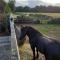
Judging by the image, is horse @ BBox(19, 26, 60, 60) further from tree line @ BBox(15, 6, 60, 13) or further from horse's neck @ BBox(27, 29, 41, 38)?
tree line @ BBox(15, 6, 60, 13)

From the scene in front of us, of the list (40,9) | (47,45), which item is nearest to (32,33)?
(47,45)

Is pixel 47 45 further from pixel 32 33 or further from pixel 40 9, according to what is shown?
pixel 40 9

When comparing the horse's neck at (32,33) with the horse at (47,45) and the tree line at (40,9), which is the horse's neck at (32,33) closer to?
the horse at (47,45)

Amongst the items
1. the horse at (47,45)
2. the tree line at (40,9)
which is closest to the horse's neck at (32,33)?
the horse at (47,45)

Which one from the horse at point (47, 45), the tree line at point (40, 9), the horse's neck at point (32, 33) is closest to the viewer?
the horse at point (47, 45)

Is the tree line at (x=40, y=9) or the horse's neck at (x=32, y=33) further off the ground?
the horse's neck at (x=32, y=33)

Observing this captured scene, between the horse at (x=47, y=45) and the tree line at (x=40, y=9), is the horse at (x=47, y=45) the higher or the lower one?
the higher one

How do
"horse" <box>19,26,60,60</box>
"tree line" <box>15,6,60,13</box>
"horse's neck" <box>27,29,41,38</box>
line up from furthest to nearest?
"tree line" <box>15,6,60,13</box> < "horse's neck" <box>27,29,41,38</box> < "horse" <box>19,26,60,60</box>

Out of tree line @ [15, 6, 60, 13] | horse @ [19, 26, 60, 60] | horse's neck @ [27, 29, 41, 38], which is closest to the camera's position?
horse @ [19, 26, 60, 60]

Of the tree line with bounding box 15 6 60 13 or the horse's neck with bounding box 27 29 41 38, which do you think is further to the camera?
the tree line with bounding box 15 6 60 13

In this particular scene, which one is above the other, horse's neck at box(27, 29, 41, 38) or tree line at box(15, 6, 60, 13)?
horse's neck at box(27, 29, 41, 38)

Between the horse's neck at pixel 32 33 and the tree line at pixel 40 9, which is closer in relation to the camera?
the horse's neck at pixel 32 33

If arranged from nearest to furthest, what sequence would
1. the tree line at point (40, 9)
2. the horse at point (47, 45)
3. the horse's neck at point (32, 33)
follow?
the horse at point (47, 45) < the horse's neck at point (32, 33) < the tree line at point (40, 9)

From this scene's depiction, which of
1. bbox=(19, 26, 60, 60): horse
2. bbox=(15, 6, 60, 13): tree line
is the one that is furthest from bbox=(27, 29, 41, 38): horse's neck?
bbox=(15, 6, 60, 13): tree line
